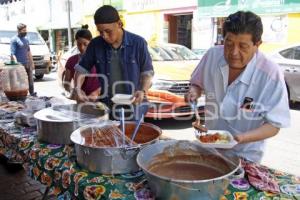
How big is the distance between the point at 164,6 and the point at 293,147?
10389mm

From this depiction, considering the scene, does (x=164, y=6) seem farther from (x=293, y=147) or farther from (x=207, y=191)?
(x=207, y=191)

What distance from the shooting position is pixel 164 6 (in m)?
13.7

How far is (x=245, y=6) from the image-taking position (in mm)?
10766

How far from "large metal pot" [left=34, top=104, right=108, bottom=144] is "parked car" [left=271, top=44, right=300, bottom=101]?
17.1ft

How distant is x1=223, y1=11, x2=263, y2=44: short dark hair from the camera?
1.40m

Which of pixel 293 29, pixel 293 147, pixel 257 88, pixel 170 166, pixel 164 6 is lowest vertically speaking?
pixel 293 147

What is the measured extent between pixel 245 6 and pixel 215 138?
10.2m

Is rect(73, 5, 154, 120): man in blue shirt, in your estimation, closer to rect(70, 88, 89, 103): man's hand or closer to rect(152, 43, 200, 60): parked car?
rect(70, 88, 89, 103): man's hand

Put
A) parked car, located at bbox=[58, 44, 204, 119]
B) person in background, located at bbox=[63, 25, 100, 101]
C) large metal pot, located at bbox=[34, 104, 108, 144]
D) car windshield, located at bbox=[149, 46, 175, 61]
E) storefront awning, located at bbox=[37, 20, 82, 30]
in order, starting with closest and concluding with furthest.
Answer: large metal pot, located at bbox=[34, 104, 108, 144] < person in background, located at bbox=[63, 25, 100, 101] < parked car, located at bbox=[58, 44, 204, 119] < car windshield, located at bbox=[149, 46, 175, 61] < storefront awning, located at bbox=[37, 20, 82, 30]

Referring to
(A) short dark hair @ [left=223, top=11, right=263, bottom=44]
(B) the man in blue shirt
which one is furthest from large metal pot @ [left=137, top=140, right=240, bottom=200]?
(B) the man in blue shirt

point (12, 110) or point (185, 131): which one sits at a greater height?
point (12, 110)

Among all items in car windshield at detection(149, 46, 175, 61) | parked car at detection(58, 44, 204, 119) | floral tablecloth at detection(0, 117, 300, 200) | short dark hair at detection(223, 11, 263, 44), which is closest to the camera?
floral tablecloth at detection(0, 117, 300, 200)

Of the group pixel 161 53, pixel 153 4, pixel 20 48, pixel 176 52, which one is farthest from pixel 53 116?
pixel 153 4

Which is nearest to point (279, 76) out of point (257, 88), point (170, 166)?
point (257, 88)
